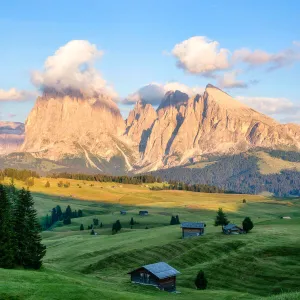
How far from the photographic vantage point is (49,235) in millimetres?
166125

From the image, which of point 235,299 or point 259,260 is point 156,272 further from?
point 259,260

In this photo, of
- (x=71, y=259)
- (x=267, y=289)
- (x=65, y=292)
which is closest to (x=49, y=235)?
(x=71, y=259)

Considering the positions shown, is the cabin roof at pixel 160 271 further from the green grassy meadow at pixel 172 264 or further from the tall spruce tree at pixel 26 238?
the tall spruce tree at pixel 26 238

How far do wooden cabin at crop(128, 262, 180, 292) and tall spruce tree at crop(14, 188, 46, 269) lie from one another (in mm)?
16936

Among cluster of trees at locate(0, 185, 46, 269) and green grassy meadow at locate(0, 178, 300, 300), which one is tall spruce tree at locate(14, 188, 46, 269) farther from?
green grassy meadow at locate(0, 178, 300, 300)

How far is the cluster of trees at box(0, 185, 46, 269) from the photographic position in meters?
65.4

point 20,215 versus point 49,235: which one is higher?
point 20,215

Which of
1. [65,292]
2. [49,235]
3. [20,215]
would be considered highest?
[20,215]

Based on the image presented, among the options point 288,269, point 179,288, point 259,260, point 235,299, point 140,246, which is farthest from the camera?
point 140,246

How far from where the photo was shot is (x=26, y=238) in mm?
69000

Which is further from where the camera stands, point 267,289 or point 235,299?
point 267,289

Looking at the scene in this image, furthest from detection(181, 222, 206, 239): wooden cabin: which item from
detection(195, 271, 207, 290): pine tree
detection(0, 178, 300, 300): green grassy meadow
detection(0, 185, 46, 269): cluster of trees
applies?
detection(0, 185, 46, 269): cluster of trees

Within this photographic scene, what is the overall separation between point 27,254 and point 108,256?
3222cm

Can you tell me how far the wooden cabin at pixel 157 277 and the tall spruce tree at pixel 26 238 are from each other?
16.9m
